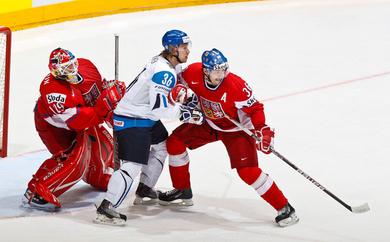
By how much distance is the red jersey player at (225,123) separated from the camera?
5.15 m

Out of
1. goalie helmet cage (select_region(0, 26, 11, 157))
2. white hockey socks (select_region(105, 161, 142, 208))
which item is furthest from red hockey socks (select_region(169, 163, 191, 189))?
goalie helmet cage (select_region(0, 26, 11, 157))

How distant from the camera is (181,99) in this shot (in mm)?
5188

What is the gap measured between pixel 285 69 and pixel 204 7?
2364 millimetres

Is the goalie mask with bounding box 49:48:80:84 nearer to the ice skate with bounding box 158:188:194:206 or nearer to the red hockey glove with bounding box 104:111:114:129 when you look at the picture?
the red hockey glove with bounding box 104:111:114:129

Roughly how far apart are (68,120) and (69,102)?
3.8 inches

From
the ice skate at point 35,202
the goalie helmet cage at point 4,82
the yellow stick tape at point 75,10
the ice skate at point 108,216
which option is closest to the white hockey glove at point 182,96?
the ice skate at point 108,216

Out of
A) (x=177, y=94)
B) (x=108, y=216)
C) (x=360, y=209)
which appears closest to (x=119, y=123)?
(x=177, y=94)

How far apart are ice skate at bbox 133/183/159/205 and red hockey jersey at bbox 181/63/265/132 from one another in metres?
0.52

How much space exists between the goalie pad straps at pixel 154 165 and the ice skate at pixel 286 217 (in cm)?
74

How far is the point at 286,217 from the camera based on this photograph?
5145 millimetres

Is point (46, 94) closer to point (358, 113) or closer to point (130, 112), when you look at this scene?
point (130, 112)

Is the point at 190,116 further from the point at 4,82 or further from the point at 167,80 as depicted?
the point at 4,82

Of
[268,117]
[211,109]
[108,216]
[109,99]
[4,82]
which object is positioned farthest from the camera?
[268,117]

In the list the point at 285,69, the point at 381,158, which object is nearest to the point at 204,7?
the point at 285,69
